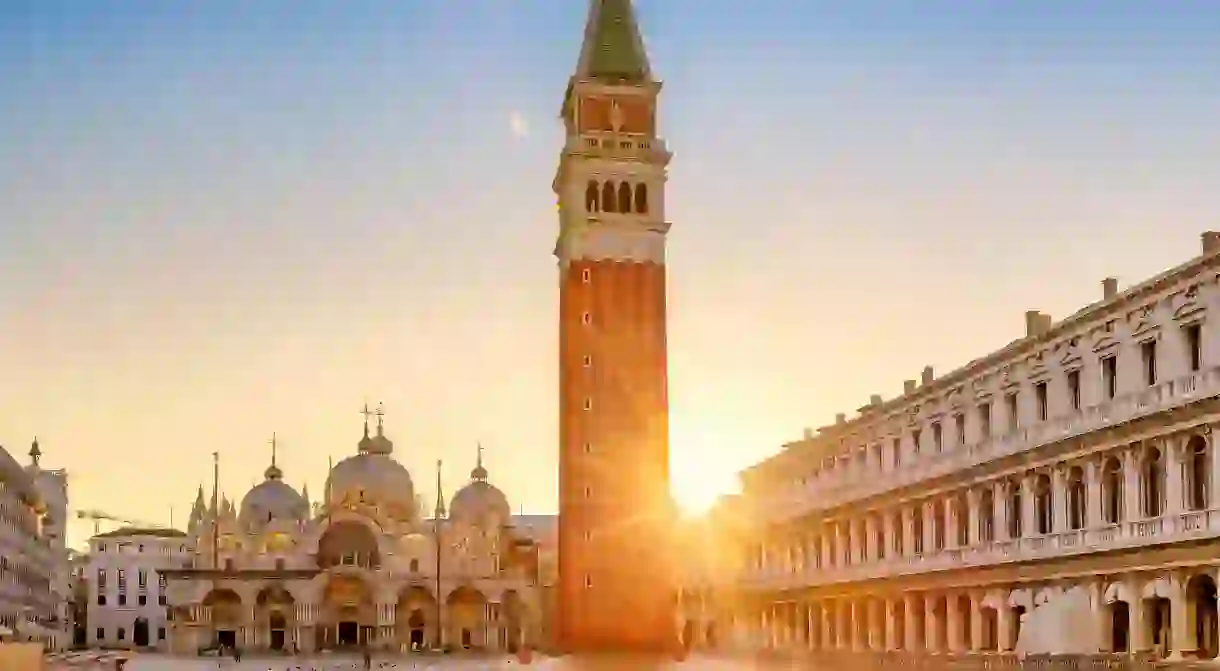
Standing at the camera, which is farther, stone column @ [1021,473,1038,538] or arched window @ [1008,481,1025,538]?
arched window @ [1008,481,1025,538]

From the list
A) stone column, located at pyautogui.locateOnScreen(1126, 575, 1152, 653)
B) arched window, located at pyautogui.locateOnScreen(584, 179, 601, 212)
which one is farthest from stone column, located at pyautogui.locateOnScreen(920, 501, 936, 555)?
arched window, located at pyautogui.locateOnScreen(584, 179, 601, 212)

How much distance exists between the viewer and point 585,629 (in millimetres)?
72875

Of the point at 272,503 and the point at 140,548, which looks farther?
the point at 140,548

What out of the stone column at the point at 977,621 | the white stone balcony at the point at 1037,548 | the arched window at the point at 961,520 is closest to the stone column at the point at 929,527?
the white stone balcony at the point at 1037,548

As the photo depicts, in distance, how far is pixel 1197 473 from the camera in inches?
1330

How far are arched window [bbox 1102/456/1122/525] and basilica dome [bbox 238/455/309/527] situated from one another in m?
75.0

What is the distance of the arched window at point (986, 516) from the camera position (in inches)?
1752

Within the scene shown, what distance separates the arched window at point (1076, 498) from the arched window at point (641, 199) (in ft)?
131

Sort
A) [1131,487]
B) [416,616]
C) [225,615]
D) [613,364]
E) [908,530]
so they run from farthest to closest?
[416,616], [225,615], [613,364], [908,530], [1131,487]

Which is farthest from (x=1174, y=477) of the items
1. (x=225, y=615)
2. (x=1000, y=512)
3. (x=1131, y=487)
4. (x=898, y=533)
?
(x=225, y=615)

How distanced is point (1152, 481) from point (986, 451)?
9.39 m

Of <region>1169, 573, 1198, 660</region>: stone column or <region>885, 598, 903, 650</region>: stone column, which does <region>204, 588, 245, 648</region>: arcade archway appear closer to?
<region>885, 598, 903, 650</region>: stone column

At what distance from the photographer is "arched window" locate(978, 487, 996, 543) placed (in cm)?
4449

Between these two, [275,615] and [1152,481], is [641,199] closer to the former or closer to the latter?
[275,615]
